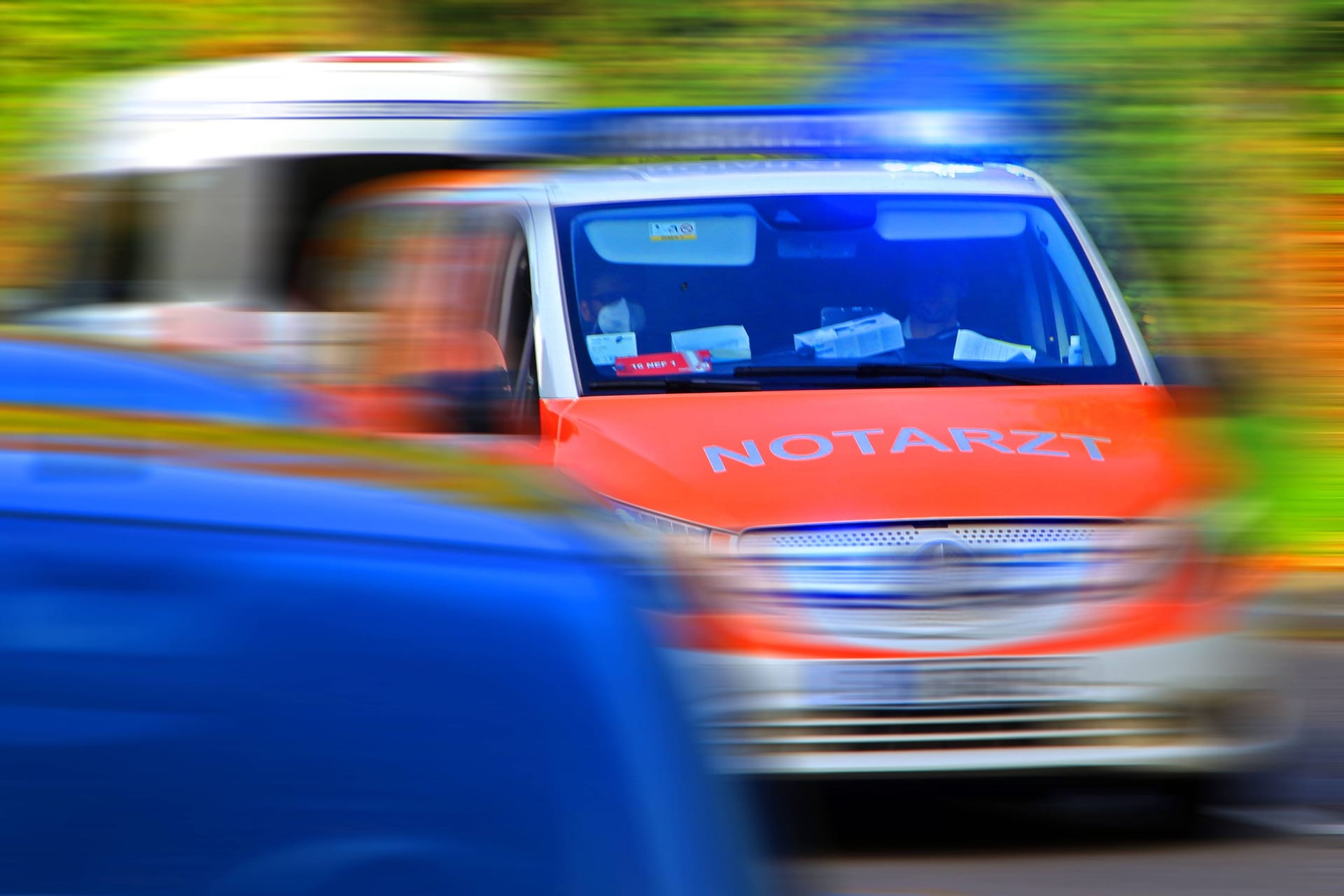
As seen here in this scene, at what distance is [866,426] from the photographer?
545 cm

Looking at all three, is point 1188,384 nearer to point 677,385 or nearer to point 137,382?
point 677,385

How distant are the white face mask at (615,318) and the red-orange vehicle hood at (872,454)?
1.12 feet

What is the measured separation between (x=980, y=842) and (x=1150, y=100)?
6821mm

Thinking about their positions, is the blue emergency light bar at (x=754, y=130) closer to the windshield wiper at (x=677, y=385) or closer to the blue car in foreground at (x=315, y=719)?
the windshield wiper at (x=677, y=385)

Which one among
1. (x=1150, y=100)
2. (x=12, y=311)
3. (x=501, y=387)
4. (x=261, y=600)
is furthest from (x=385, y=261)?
(x=261, y=600)

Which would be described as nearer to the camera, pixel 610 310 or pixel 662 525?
pixel 662 525

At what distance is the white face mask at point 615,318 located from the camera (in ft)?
19.7

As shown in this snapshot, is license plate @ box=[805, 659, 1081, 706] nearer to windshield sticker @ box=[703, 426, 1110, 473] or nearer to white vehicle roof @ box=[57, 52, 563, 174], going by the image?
windshield sticker @ box=[703, 426, 1110, 473]

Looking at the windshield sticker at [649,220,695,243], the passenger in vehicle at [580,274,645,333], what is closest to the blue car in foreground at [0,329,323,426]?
the passenger in vehicle at [580,274,645,333]

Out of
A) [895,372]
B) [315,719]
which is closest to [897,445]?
[895,372]

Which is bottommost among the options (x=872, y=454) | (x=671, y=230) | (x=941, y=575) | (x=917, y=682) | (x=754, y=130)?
(x=917, y=682)

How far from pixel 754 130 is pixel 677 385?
0.76 meters

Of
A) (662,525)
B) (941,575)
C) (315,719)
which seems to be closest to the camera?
(315,719)

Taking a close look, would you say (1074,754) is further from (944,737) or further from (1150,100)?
(1150,100)
